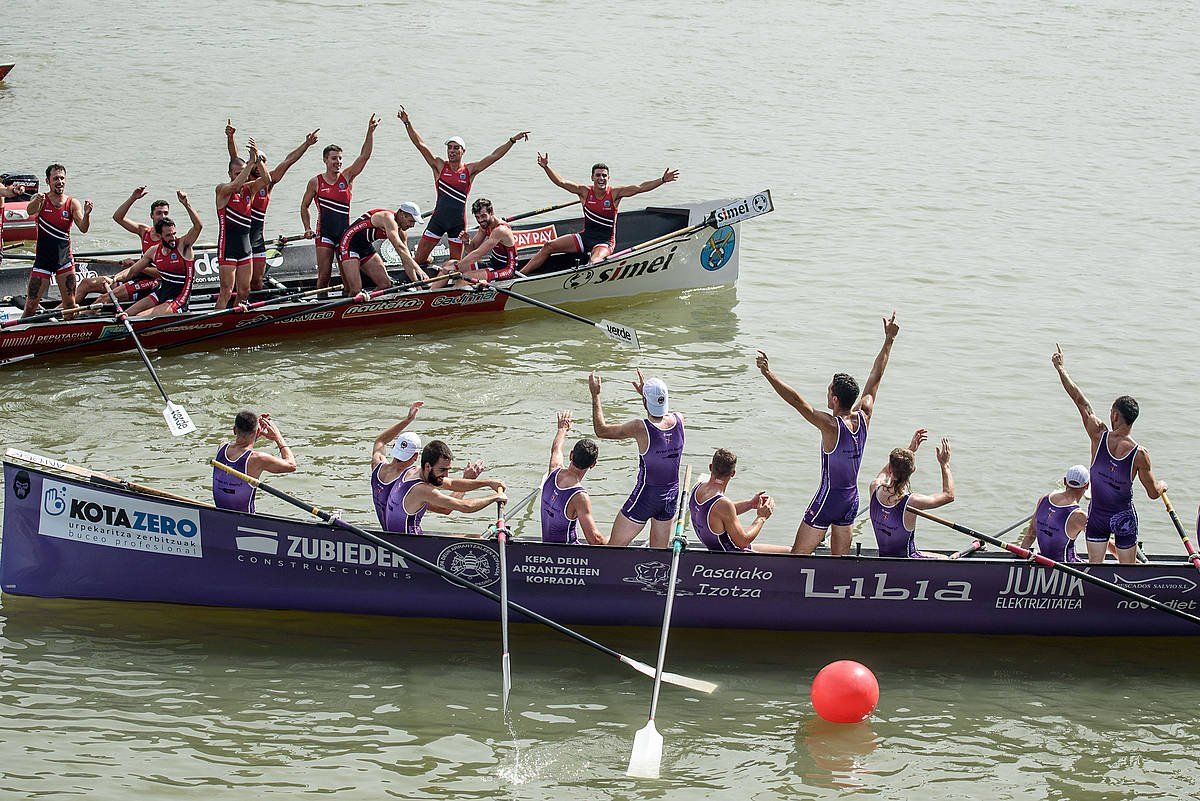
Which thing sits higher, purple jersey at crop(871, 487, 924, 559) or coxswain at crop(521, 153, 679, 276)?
coxswain at crop(521, 153, 679, 276)

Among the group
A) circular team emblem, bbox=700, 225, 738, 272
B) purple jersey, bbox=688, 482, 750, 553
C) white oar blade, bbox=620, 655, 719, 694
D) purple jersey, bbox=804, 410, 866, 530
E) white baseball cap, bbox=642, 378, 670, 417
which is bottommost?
white oar blade, bbox=620, 655, 719, 694

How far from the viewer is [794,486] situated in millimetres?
13031

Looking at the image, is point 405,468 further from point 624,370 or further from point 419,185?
point 419,185

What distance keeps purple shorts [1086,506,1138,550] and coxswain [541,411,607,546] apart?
376 centimetres

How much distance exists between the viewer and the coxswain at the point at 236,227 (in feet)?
49.1

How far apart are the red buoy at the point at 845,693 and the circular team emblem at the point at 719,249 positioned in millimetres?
9296

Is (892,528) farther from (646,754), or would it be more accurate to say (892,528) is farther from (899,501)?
(646,754)

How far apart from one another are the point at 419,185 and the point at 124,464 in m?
10.8

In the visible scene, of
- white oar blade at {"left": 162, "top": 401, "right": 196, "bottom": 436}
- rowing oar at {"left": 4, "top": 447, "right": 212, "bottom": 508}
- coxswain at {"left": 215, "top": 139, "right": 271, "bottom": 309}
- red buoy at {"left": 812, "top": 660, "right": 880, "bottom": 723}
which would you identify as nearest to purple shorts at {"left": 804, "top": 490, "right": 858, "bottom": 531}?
red buoy at {"left": 812, "top": 660, "right": 880, "bottom": 723}

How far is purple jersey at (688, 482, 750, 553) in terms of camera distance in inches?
393

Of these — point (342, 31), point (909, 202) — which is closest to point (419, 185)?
point (909, 202)

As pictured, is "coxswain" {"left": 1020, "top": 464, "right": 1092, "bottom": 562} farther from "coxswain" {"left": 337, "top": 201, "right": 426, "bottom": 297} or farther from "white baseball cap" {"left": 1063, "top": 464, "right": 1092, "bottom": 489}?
"coxswain" {"left": 337, "top": 201, "right": 426, "bottom": 297}

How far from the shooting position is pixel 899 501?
9891mm

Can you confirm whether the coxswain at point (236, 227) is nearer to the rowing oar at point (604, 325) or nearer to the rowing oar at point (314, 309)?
the rowing oar at point (314, 309)
